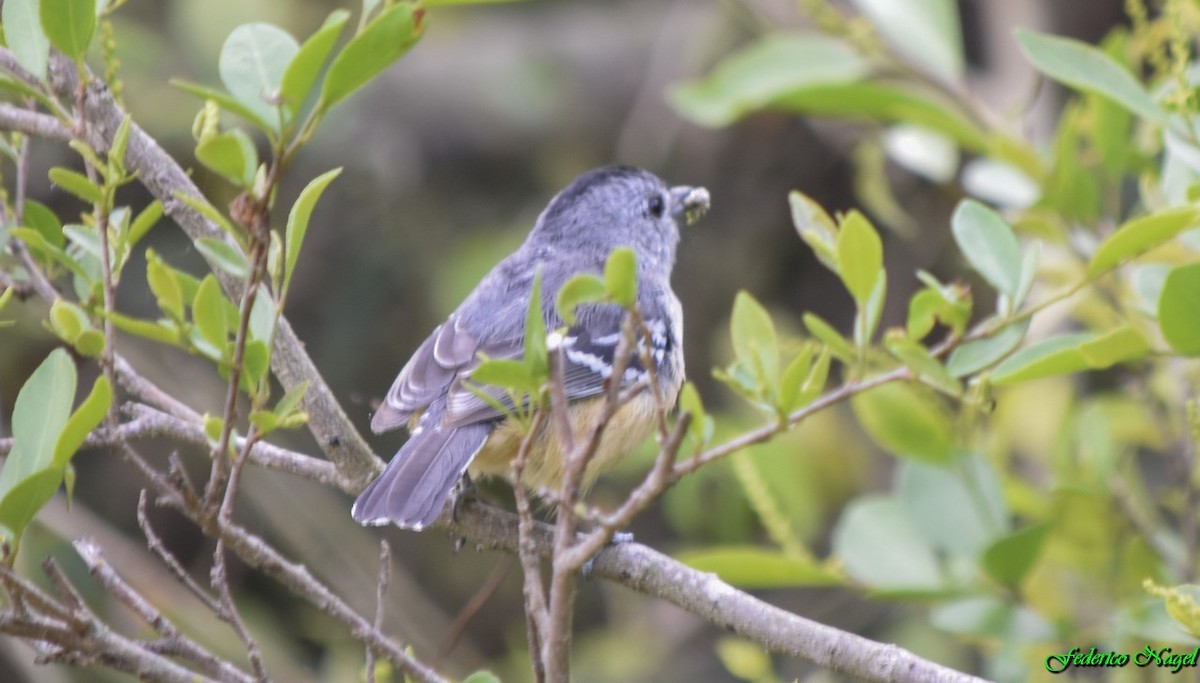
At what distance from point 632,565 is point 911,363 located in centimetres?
68

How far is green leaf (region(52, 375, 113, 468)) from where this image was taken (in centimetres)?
158

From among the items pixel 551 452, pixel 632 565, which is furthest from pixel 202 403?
pixel 632 565

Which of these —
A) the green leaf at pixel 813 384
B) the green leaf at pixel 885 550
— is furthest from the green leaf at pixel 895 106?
the green leaf at pixel 813 384

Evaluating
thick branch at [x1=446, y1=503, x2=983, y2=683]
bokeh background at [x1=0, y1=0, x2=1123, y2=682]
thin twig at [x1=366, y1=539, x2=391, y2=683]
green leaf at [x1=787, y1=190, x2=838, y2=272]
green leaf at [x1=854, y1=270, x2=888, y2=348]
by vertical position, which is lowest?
bokeh background at [x1=0, y1=0, x2=1123, y2=682]

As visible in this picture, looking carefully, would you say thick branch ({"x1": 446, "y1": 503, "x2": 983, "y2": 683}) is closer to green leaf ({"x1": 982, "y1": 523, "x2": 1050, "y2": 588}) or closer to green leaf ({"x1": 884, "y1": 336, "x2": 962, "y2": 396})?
green leaf ({"x1": 884, "y1": 336, "x2": 962, "y2": 396})

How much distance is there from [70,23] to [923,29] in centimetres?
221

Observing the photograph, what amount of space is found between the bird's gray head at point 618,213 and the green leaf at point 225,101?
2.49m

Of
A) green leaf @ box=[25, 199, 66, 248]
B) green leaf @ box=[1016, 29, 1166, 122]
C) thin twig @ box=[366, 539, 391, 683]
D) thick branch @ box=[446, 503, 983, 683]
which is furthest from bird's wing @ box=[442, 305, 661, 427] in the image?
green leaf @ box=[1016, 29, 1166, 122]

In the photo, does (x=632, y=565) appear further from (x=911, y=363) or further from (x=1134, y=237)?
(x=1134, y=237)

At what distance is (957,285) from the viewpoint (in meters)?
1.99

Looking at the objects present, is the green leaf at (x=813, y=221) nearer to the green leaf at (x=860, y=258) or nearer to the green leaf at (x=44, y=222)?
the green leaf at (x=860, y=258)

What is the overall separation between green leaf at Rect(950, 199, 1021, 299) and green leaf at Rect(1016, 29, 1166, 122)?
0.95 ft

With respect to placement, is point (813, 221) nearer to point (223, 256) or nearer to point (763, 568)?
point (763, 568)

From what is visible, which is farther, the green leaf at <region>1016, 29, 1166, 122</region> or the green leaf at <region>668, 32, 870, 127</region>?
the green leaf at <region>668, 32, 870, 127</region>
